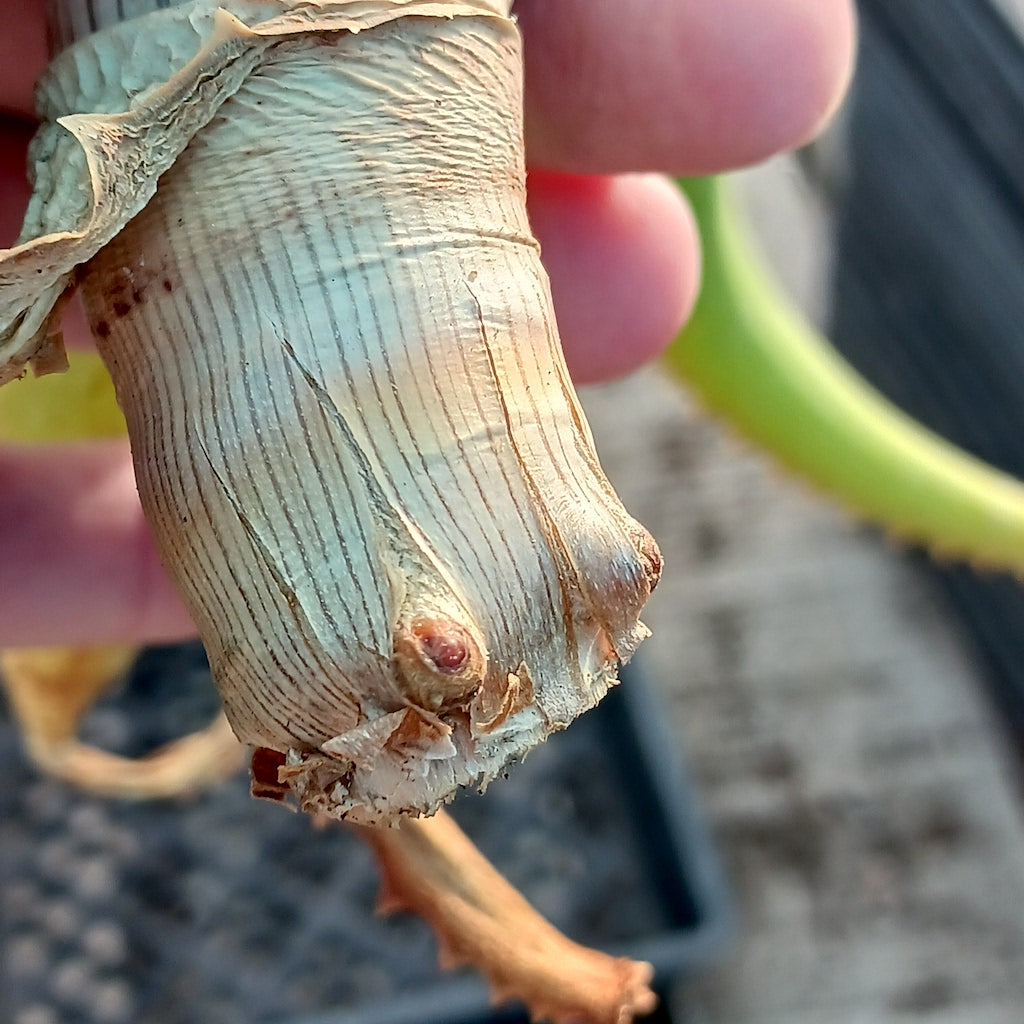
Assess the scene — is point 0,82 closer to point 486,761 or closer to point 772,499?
point 486,761

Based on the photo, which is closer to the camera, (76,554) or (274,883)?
(76,554)

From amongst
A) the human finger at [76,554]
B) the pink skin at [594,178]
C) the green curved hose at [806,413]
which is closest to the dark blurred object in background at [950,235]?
the green curved hose at [806,413]

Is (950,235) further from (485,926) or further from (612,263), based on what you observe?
(485,926)

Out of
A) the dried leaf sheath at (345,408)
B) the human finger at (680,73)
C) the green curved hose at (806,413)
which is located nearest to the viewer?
the dried leaf sheath at (345,408)

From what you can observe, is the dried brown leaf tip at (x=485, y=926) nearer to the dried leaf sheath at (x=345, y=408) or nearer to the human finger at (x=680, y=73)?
the dried leaf sheath at (x=345, y=408)

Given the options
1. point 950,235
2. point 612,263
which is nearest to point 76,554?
point 612,263

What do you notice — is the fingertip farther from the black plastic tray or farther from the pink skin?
the black plastic tray
